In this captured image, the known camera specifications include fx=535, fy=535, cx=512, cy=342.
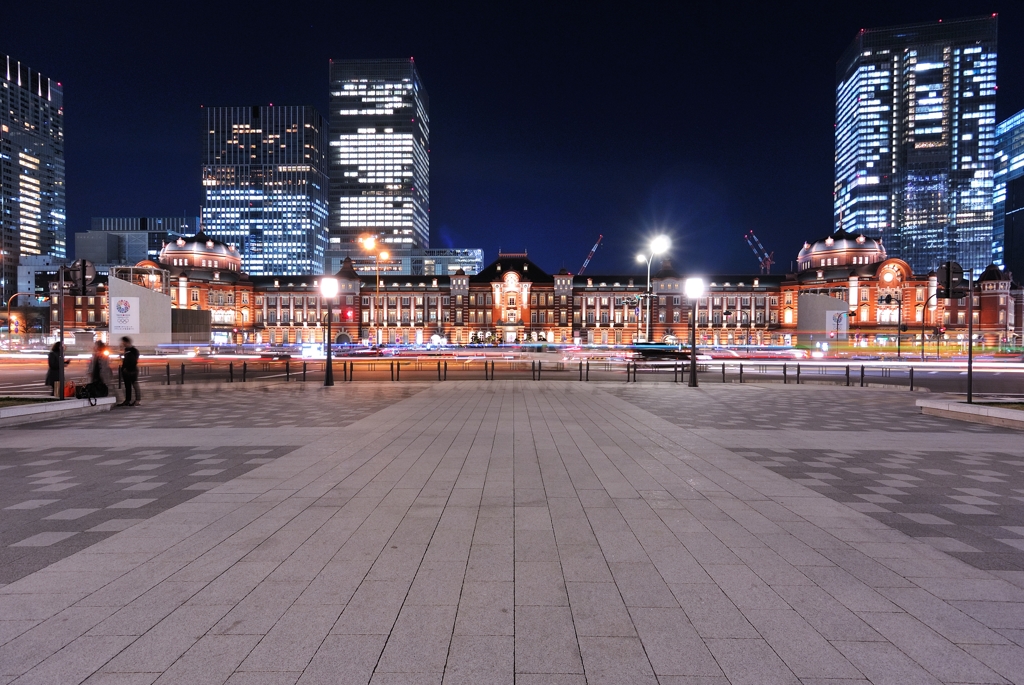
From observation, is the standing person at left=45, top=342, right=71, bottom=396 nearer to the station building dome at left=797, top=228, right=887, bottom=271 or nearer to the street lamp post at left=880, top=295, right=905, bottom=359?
the street lamp post at left=880, top=295, right=905, bottom=359

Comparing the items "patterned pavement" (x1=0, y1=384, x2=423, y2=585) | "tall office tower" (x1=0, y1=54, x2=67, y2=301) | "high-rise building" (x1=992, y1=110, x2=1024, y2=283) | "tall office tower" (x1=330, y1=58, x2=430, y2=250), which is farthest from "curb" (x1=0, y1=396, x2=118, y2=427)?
"high-rise building" (x1=992, y1=110, x2=1024, y2=283)

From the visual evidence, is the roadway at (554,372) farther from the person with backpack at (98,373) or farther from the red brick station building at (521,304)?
the red brick station building at (521,304)

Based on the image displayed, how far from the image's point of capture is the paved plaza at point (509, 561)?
3773 mm

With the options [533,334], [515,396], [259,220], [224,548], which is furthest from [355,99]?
[224,548]

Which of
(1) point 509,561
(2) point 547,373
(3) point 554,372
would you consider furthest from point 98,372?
(3) point 554,372

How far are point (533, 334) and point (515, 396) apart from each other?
83.1 metres

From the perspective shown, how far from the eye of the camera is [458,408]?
16766mm

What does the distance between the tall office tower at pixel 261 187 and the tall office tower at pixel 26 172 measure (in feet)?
211

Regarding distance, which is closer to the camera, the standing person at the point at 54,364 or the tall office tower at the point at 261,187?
the standing person at the point at 54,364

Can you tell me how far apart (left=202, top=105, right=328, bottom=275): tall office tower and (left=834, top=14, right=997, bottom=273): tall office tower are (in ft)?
601

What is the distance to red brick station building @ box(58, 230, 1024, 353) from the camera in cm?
10069

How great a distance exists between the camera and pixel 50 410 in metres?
14.4

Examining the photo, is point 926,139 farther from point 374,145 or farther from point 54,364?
point 54,364

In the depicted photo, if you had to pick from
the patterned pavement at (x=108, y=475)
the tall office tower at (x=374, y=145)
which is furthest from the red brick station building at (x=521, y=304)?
the patterned pavement at (x=108, y=475)
